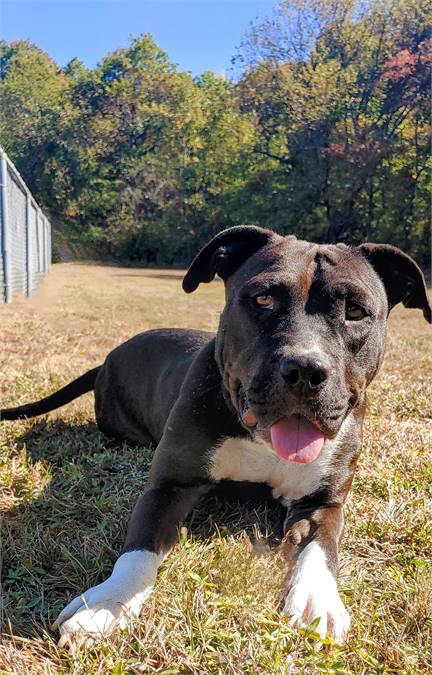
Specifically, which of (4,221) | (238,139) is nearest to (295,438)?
(4,221)

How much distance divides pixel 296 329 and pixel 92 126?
3209 centimetres

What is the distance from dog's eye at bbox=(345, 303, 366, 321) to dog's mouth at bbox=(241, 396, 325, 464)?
46 centimetres

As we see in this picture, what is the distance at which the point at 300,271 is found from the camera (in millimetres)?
2510

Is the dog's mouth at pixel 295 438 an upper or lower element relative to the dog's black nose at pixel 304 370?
lower

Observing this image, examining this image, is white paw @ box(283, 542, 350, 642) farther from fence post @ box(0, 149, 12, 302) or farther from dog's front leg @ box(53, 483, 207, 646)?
fence post @ box(0, 149, 12, 302)

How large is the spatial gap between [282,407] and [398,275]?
119 cm

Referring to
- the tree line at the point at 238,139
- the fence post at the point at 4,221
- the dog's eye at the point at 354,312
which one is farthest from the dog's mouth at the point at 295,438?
the tree line at the point at 238,139

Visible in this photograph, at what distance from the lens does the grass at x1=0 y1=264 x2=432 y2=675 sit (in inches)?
72.6

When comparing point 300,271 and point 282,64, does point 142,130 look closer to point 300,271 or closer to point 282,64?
point 282,64

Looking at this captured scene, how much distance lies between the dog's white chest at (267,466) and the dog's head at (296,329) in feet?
0.77

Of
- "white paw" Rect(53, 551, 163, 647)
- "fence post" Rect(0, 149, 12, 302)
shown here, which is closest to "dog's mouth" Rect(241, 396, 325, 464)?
"white paw" Rect(53, 551, 163, 647)

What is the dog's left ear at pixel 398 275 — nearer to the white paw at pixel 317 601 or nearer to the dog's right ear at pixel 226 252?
the dog's right ear at pixel 226 252

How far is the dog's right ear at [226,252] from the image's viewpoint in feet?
9.34

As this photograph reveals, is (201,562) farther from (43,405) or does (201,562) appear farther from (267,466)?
(43,405)
